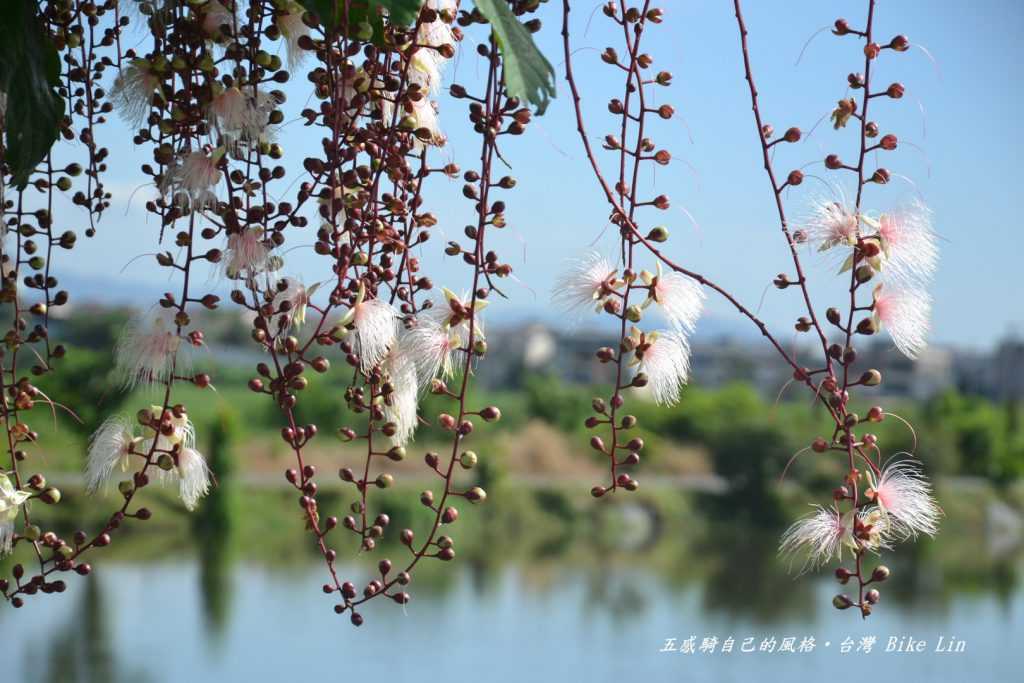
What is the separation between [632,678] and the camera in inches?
534

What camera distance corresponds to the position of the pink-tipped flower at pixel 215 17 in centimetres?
58

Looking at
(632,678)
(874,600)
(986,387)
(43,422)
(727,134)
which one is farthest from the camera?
(986,387)

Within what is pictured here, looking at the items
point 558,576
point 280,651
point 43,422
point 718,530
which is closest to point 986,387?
point 718,530

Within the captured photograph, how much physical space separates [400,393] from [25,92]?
28 cm

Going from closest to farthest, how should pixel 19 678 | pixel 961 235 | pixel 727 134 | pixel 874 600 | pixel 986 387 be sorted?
pixel 874 600
pixel 19 678
pixel 727 134
pixel 986 387
pixel 961 235

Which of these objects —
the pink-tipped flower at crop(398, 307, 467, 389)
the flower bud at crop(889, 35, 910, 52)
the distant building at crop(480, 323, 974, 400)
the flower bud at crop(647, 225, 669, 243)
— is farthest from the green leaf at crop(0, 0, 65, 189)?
the distant building at crop(480, 323, 974, 400)

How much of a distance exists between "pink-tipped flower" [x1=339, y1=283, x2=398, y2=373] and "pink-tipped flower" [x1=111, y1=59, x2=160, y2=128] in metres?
0.17

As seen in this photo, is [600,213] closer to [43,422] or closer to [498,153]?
[498,153]

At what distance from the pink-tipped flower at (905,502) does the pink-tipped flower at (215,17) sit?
41 cm

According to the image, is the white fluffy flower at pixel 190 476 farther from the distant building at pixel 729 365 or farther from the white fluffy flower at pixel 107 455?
the distant building at pixel 729 365

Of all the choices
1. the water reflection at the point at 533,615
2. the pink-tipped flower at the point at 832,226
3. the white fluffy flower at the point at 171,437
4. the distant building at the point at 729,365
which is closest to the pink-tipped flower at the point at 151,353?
the white fluffy flower at the point at 171,437

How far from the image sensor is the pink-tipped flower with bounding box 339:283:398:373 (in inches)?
22.0

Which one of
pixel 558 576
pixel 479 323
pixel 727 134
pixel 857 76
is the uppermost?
pixel 727 134

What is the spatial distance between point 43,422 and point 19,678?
4989 mm
